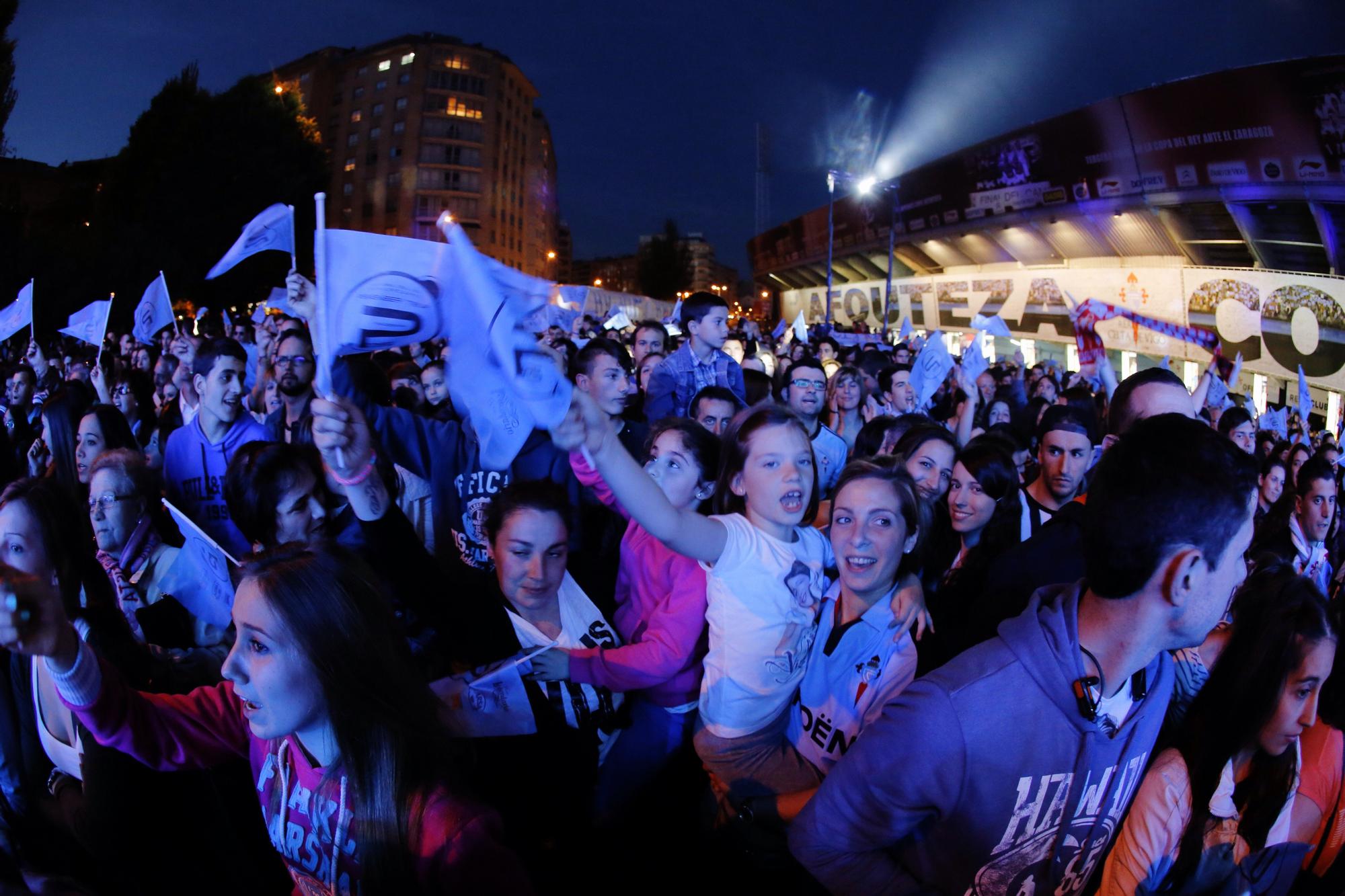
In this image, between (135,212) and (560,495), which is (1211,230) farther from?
(135,212)

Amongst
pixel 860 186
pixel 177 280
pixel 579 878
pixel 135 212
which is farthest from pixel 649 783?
pixel 135 212

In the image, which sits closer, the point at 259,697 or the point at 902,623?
the point at 259,697

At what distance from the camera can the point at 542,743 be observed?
261 cm

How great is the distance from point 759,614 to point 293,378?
145 inches

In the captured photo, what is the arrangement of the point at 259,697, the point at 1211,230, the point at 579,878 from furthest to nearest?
the point at 1211,230, the point at 579,878, the point at 259,697

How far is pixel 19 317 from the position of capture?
682cm

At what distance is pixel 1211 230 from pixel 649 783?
24.0 m

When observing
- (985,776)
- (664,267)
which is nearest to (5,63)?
(985,776)

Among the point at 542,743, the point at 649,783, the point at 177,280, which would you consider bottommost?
the point at 649,783

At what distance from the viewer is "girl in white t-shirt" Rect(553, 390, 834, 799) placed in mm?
2453

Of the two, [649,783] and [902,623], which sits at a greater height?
[902,623]

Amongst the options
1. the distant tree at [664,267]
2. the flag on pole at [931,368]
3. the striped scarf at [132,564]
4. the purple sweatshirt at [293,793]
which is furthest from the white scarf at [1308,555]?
the distant tree at [664,267]

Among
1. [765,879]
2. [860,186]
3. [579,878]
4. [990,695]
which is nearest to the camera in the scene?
[990,695]

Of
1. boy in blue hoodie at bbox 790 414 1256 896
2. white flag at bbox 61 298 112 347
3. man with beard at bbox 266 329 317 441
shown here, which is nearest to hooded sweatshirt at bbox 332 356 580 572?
man with beard at bbox 266 329 317 441
